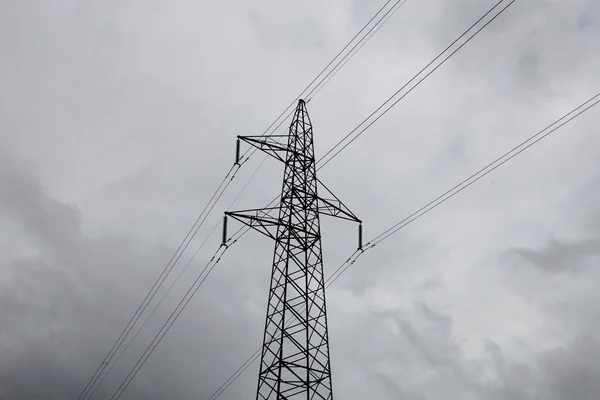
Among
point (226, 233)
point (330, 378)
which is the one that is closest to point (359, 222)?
point (226, 233)

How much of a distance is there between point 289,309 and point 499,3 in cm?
1547

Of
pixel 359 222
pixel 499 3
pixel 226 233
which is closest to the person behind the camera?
pixel 499 3

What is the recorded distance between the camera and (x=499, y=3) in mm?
22281

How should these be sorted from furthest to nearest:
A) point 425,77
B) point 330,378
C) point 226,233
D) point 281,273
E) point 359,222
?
point 359,222, point 226,233, point 281,273, point 330,378, point 425,77

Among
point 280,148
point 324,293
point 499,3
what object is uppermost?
point 280,148

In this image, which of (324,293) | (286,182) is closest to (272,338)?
(324,293)

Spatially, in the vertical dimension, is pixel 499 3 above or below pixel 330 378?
above

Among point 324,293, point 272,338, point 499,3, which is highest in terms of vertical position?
point 499,3

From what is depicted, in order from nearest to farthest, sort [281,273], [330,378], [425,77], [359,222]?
1. [425,77]
2. [330,378]
3. [281,273]
4. [359,222]

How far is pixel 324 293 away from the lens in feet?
103

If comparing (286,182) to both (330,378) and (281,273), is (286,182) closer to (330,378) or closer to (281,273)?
(281,273)

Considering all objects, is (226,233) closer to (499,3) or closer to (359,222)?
(359,222)

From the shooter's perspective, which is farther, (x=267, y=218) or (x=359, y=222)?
(x=359, y=222)

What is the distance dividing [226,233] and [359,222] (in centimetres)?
723
